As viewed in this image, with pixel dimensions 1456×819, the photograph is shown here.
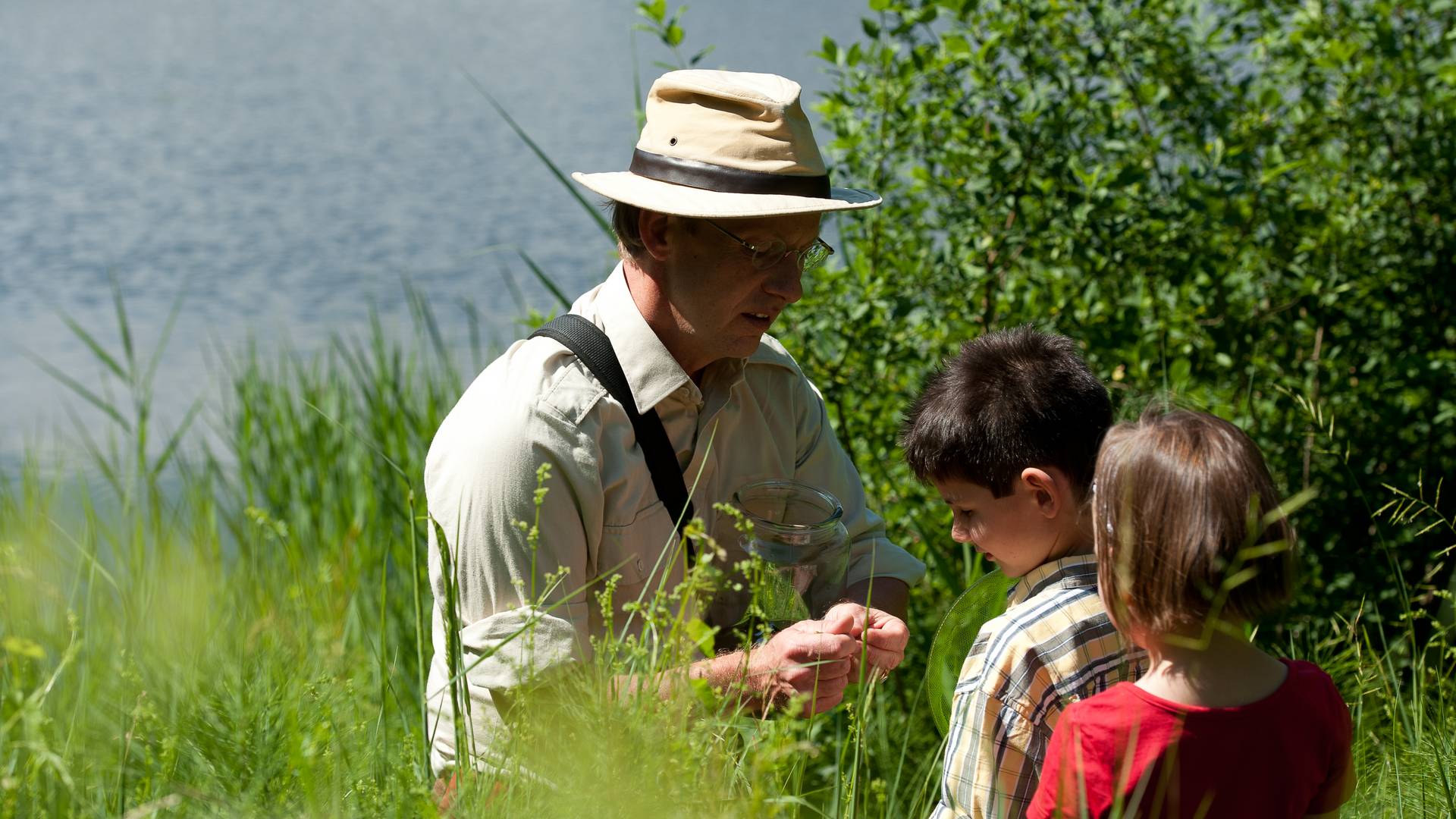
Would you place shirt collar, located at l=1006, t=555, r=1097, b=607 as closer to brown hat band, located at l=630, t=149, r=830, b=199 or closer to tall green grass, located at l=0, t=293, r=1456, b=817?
tall green grass, located at l=0, t=293, r=1456, b=817

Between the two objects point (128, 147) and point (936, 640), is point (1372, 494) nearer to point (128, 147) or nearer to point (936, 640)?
point (936, 640)

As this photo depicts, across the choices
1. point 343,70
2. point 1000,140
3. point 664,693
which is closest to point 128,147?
point 343,70

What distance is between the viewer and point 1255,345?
4.13 metres

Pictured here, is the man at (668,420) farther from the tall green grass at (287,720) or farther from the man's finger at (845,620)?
the tall green grass at (287,720)

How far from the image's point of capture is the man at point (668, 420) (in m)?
2.34

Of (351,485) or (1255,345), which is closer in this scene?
(1255,345)

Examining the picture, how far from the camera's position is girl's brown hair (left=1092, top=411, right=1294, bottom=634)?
66.6 inches

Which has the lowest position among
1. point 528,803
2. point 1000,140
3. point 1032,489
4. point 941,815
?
point 941,815

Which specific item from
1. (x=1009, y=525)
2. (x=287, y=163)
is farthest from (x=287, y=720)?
(x=287, y=163)

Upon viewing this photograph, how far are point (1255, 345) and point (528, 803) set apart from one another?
123 inches

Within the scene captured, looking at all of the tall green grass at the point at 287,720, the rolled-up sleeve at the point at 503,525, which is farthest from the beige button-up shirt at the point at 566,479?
the tall green grass at the point at 287,720

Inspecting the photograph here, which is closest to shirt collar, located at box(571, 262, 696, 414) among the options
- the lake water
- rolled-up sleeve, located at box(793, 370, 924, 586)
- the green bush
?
rolled-up sleeve, located at box(793, 370, 924, 586)

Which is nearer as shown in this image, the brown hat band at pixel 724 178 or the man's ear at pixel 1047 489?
the man's ear at pixel 1047 489

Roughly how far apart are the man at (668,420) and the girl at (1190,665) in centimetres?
53
